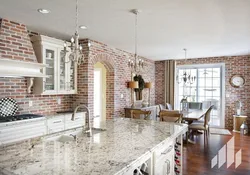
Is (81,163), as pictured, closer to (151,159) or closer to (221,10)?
(151,159)

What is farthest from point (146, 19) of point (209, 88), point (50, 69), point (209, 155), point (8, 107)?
point (209, 88)

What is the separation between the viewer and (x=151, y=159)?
6.07 feet

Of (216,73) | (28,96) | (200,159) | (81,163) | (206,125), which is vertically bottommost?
(200,159)

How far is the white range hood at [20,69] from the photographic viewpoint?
3.09 meters

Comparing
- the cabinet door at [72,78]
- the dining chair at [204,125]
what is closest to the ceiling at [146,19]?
the cabinet door at [72,78]

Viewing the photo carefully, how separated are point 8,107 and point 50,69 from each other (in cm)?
114

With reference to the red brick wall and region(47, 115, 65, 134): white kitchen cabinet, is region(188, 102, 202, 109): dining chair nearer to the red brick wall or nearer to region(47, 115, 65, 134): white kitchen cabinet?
region(47, 115, 65, 134): white kitchen cabinet

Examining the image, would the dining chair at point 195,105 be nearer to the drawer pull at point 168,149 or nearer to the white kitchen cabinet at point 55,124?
the white kitchen cabinet at point 55,124

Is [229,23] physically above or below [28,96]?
above

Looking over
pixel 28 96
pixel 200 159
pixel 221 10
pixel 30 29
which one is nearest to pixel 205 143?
pixel 200 159

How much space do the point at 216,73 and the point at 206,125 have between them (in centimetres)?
305

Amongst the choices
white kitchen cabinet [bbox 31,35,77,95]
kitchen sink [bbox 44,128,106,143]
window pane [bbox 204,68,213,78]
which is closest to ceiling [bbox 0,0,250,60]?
white kitchen cabinet [bbox 31,35,77,95]

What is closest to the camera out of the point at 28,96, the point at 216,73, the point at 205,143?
the point at 28,96

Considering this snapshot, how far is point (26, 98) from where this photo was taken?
3814 millimetres
